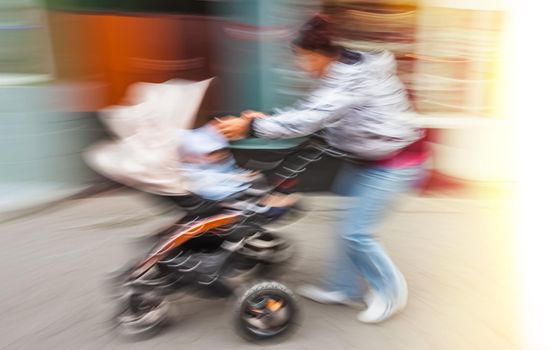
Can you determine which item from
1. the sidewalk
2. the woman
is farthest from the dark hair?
the sidewalk

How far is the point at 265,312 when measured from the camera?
104 inches

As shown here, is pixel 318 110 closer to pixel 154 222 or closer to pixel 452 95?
pixel 154 222

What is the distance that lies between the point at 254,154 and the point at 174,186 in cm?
238

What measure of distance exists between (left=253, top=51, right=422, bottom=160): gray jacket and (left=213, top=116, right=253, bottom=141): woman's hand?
1.8 inches

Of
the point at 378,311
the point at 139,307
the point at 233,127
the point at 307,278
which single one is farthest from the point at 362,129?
the point at 139,307

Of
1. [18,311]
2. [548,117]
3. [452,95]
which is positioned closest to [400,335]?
[548,117]

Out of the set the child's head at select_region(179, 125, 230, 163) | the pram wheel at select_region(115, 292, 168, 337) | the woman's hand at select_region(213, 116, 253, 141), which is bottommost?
the pram wheel at select_region(115, 292, 168, 337)

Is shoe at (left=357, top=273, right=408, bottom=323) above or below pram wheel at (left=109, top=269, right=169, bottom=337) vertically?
below

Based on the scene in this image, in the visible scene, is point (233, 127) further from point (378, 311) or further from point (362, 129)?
point (378, 311)

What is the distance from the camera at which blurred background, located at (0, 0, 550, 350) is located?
4438mm

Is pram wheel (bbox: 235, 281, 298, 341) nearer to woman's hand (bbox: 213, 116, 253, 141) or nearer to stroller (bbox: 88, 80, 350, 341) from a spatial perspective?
stroller (bbox: 88, 80, 350, 341)

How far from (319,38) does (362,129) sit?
50cm

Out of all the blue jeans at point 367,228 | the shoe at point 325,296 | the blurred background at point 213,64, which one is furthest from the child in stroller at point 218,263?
the blurred background at point 213,64

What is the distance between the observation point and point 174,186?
8.14ft
